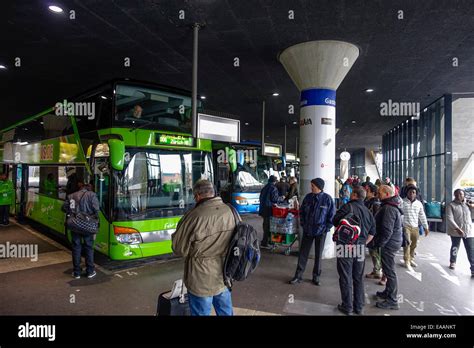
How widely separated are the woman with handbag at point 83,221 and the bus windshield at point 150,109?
160cm

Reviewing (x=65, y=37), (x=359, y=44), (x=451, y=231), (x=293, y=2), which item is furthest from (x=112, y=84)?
(x=451, y=231)

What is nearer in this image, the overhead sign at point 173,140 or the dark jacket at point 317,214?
the dark jacket at point 317,214

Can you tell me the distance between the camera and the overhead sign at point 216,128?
6.89m

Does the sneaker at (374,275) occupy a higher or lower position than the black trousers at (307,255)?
lower

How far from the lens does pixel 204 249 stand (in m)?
3.16

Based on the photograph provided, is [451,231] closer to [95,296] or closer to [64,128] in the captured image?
[95,296]

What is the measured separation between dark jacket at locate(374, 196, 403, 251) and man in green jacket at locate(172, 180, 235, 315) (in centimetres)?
287

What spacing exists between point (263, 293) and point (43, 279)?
4.28 metres

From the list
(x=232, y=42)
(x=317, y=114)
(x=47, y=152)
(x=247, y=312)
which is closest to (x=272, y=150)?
(x=317, y=114)

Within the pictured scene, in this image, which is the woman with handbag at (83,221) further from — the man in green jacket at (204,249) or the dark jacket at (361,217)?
the dark jacket at (361,217)

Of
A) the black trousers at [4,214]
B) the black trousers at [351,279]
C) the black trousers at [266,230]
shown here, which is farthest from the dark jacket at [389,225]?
the black trousers at [4,214]

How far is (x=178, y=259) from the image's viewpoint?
24.8 ft

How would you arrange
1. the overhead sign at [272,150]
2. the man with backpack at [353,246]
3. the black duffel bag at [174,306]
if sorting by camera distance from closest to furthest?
the black duffel bag at [174,306]
the man with backpack at [353,246]
the overhead sign at [272,150]

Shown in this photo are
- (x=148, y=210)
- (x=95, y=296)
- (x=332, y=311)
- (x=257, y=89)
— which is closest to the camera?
(x=332, y=311)
